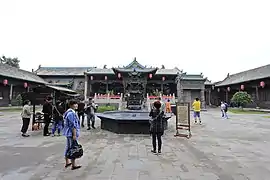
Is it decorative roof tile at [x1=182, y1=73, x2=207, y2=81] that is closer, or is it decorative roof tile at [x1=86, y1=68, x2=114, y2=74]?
decorative roof tile at [x1=86, y1=68, x2=114, y2=74]

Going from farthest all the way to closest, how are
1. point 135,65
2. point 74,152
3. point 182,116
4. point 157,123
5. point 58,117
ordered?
point 135,65
point 182,116
point 58,117
point 157,123
point 74,152

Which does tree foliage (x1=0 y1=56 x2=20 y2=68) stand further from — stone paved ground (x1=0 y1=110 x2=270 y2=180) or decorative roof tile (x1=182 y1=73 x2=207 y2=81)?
stone paved ground (x1=0 y1=110 x2=270 y2=180)

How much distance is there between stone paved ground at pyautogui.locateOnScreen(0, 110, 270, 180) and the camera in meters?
4.26

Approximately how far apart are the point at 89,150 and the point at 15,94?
30428 mm

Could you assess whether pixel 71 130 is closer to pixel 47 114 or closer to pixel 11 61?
pixel 47 114

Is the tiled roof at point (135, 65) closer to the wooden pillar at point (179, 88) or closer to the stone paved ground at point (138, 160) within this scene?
the wooden pillar at point (179, 88)

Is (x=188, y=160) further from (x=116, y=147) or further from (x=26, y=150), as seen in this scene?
(x=26, y=150)

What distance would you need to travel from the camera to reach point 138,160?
5.28m

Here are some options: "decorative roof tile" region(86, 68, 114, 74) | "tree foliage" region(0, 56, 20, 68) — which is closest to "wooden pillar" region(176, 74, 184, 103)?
"decorative roof tile" region(86, 68, 114, 74)

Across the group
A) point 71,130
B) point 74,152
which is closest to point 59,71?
point 71,130

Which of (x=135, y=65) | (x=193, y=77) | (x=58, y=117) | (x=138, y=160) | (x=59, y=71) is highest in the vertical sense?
(x=59, y=71)

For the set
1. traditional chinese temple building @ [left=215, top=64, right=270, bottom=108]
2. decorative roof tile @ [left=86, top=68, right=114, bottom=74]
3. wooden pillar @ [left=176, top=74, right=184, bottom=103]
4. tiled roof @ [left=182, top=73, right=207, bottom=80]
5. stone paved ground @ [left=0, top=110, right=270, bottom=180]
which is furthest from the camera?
tiled roof @ [left=182, top=73, right=207, bottom=80]

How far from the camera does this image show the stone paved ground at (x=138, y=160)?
426cm

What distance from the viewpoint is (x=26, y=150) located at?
20.5 feet
